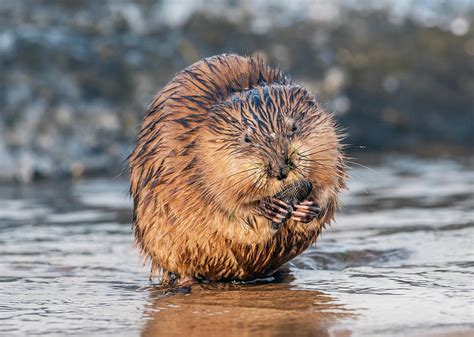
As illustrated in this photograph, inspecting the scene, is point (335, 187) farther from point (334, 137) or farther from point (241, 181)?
point (241, 181)

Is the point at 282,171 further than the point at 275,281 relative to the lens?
No

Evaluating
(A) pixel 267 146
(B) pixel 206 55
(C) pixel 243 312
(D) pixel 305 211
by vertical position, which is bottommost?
(C) pixel 243 312

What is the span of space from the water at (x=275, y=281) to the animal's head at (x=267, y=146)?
505 millimetres

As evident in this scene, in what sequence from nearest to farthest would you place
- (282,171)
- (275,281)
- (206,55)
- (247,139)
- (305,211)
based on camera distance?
(282,171)
(247,139)
(305,211)
(275,281)
(206,55)

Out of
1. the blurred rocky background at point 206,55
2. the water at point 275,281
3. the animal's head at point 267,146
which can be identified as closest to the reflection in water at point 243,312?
the water at point 275,281

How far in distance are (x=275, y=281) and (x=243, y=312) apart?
872 millimetres

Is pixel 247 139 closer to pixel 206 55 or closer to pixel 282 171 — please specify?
pixel 282 171

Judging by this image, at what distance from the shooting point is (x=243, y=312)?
4.21 metres

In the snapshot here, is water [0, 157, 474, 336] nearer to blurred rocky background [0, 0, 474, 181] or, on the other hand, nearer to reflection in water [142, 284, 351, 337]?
reflection in water [142, 284, 351, 337]

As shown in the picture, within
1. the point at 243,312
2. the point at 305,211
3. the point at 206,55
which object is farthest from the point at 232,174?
the point at 206,55

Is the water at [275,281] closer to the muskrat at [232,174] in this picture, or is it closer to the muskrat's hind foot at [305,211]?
the muskrat at [232,174]

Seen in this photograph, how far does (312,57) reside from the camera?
1096 centimetres

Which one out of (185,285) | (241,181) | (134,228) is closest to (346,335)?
(241,181)

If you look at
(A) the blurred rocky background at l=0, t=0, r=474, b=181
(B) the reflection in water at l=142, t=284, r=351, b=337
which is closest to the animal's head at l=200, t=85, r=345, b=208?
(B) the reflection in water at l=142, t=284, r=351, b=337
